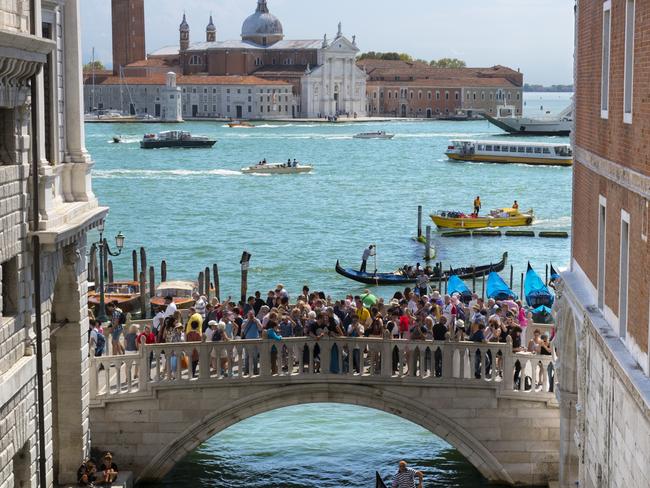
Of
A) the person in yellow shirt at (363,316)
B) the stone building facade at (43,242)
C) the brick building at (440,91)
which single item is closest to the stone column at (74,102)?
the stone building facade at (43,242)

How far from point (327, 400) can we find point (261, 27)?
522 ft

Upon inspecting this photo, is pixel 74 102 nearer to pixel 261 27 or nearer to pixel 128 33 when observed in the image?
pixel 128 33

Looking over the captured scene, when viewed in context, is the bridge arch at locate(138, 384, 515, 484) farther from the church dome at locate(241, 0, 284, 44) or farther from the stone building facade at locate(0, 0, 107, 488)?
the church dome at locate(241, 0, 284, 44)

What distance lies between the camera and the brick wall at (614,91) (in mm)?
8953

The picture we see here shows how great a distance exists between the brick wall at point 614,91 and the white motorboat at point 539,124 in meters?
105

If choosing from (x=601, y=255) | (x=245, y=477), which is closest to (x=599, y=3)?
(x=601, y=255)

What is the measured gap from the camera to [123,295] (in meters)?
28.9

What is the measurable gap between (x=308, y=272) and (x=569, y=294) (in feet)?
89.1

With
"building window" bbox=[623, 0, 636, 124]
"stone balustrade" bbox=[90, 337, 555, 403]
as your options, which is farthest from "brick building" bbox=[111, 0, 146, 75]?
"building window" bbox=[623, 0, 636, 124]

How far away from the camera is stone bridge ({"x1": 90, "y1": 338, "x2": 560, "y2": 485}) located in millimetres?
14039

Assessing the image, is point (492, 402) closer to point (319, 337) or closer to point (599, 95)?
point (319, 337)

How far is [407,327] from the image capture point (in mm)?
14977

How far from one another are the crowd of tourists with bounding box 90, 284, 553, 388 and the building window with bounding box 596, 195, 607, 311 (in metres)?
2.67

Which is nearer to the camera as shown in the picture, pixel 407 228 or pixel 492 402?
pixel 492 402
